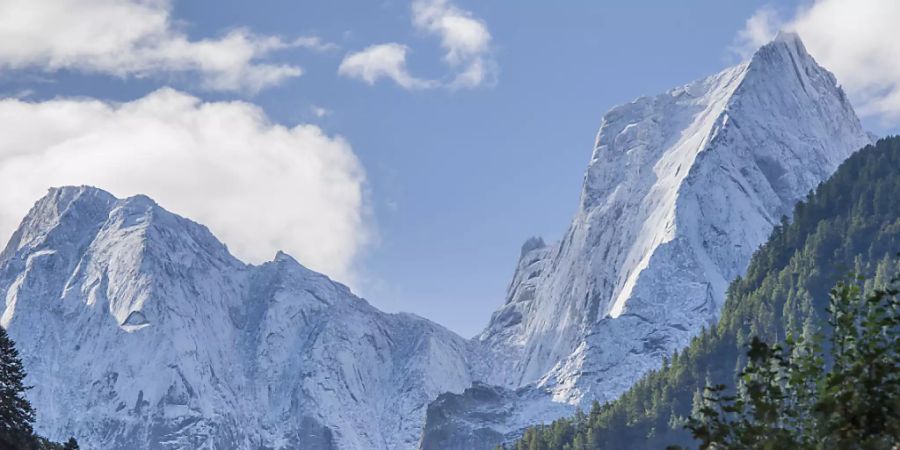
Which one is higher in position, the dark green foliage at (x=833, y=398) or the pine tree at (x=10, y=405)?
the pine tree at (x=10, y=405)

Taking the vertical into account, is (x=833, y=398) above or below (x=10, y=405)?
below

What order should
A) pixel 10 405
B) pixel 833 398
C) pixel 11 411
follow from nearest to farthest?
pixel 833 398
pixel 10 405
pixel 11 411

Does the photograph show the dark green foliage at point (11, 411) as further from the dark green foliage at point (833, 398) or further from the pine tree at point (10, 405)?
the dark green foliage at point (833, 398)

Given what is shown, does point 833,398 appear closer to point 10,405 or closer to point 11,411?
point 10,405

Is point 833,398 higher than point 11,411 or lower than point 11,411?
lower

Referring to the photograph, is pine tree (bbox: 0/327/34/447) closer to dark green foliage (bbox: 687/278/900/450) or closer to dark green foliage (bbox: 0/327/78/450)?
dark green foliage (bbox: 0/327/78/450)

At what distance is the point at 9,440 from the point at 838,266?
7391cm

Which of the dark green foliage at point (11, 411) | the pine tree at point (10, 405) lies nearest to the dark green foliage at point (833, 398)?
the dark green foliage at point (11, 411)

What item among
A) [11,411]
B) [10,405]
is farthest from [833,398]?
[11,411]

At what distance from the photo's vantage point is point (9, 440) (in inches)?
4422

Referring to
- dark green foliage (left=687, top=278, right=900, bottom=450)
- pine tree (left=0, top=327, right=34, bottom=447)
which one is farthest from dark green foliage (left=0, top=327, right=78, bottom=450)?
dark green foliage (left=687, top=278, right=900, bottom=450)

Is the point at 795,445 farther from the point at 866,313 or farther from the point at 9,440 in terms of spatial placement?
the point at 9,440

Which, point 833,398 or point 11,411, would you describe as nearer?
point 833,398

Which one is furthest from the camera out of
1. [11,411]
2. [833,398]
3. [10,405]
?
[11,411]
